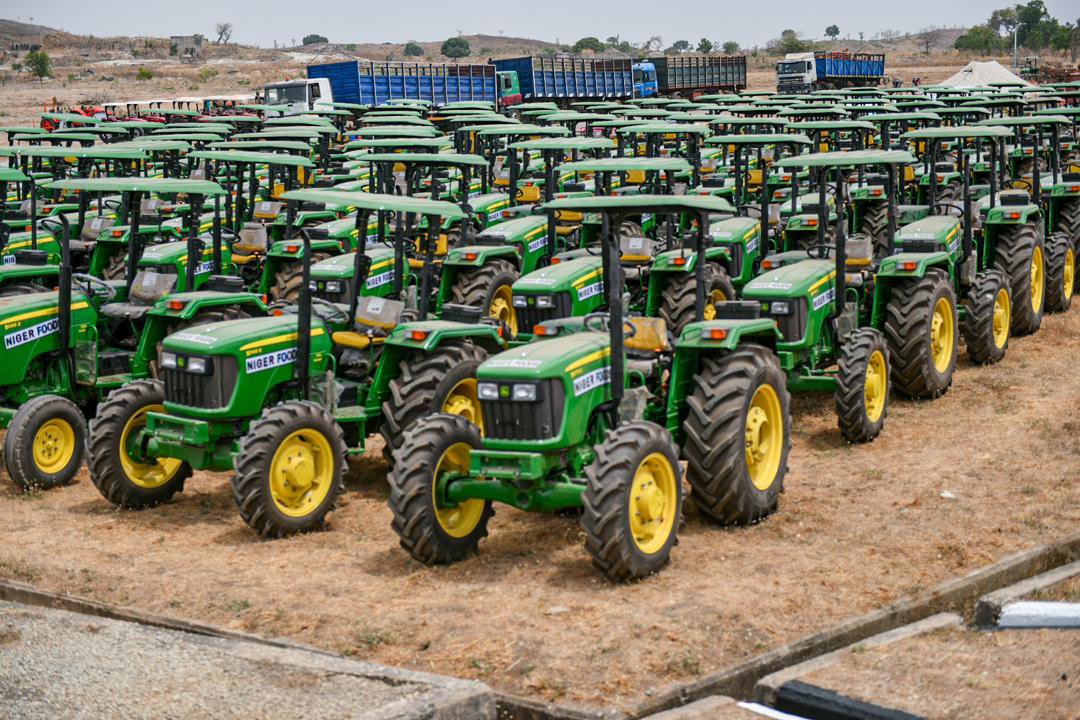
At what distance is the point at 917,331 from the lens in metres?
12.8

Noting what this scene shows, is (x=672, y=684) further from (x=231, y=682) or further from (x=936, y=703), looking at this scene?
(x=231, y=682)

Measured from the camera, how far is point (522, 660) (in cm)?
732

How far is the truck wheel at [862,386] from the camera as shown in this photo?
1173 cm

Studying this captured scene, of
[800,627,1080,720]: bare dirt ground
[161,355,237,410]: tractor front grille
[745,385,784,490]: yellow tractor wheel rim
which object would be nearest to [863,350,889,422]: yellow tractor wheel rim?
[745,385,784,490]: yellow tractor wheel rim

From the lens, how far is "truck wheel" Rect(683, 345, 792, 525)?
9250 mm

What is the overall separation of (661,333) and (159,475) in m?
3.81

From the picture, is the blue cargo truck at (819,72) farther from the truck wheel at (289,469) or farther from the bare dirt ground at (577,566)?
the truck wheel at (289,469)

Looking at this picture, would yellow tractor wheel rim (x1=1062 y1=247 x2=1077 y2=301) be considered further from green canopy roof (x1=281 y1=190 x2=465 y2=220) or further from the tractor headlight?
the tractor headlight

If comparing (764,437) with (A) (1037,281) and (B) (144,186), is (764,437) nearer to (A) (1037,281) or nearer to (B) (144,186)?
(B) (144,186)

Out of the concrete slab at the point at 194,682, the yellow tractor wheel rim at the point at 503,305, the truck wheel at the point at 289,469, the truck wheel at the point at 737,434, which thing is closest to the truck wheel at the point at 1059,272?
the yellow tractor wheel rim at the point at 503,305

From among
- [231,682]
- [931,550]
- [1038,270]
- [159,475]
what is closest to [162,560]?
[159,475]

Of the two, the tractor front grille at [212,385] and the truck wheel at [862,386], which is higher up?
the tractor front grille at [212,385]

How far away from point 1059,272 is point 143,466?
10.6 m

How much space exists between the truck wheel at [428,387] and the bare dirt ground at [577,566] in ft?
2.32
